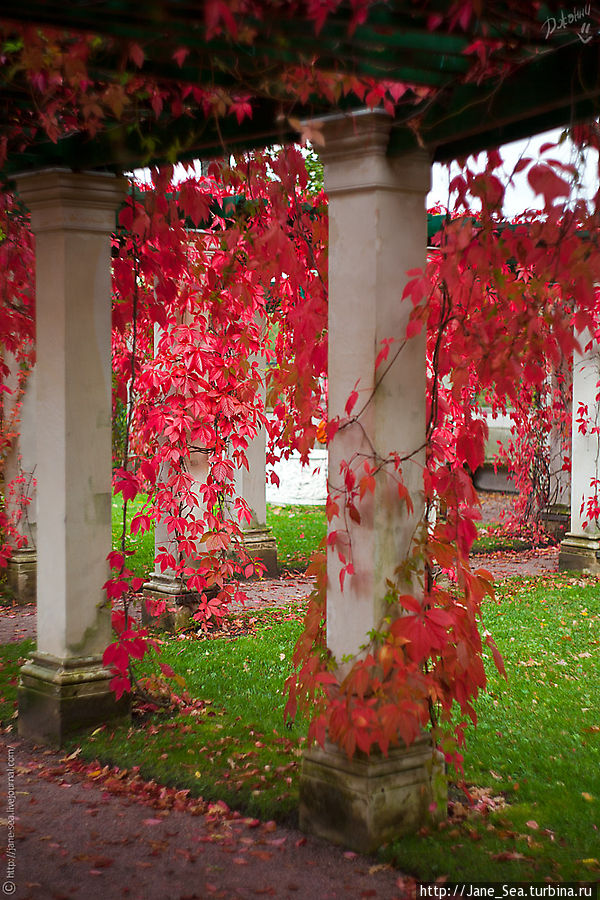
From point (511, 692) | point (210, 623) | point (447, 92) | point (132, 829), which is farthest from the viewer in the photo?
point (210, 623)

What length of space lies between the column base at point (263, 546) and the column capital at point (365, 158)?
650 centimetres

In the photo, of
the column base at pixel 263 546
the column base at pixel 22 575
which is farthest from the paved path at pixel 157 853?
the column base at pixel 263 546

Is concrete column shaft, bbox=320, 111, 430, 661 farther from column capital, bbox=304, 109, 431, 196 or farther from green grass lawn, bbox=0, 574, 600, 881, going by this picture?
green grass lawn, bbox=0, 574, 600, 881

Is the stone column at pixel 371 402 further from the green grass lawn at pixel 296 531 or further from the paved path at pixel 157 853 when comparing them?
the green grass lawn at pixel 296 531

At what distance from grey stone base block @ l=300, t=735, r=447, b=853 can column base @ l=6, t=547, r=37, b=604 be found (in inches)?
223

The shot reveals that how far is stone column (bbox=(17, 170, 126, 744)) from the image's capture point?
4.79 m

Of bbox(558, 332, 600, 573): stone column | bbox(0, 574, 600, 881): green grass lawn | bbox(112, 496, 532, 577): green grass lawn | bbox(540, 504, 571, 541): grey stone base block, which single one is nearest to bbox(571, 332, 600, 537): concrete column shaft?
bbox(558, 332, 600, 573): stone column

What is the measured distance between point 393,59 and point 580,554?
7.63 meters

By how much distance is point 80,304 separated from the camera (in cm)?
485

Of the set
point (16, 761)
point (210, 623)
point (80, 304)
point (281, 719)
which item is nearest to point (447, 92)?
point (80, 304)

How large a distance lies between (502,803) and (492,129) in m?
2.84

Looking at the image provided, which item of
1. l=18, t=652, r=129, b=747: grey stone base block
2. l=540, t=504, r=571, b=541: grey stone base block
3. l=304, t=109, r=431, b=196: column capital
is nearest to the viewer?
l=304, t=109, r=431, b=196: column capital

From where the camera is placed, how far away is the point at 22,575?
878cm

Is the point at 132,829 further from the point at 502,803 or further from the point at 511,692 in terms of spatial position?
the point at 511,692
